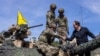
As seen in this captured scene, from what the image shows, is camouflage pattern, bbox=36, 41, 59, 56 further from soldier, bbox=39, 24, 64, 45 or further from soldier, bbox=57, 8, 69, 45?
soldier, bbox=57, 8, 69, 45

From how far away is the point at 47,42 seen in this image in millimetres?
12828

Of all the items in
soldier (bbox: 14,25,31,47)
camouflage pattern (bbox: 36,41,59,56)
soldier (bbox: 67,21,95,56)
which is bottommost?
camouflage pattern (bbox: 36,41,59,56)

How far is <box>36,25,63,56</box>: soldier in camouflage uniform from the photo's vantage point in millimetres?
12452

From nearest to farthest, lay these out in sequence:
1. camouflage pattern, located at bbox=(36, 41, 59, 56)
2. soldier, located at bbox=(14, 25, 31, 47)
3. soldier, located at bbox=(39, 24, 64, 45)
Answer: camouflage pattern, located at bbox=(36, 41, 59, 56) → soldier, located at bbox=(39, 24, 64, 45) → soldier, located at bbox=(14, 25, 31, 47)

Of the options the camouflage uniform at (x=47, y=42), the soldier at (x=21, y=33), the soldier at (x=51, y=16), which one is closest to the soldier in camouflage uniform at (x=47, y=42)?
the camouflage uniform at (x=47, y=42)

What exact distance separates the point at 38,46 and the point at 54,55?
0.60m

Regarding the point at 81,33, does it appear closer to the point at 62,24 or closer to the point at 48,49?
the point at 48,49

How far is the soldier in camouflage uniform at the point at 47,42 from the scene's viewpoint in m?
12.5

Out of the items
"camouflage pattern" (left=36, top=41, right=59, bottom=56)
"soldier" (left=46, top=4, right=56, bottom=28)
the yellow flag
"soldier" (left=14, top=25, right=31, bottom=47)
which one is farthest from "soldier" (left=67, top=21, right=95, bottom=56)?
the yellow flag

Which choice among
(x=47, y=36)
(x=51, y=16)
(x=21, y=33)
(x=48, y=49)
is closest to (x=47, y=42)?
(x=47, y=36)

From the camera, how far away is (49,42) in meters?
12.9

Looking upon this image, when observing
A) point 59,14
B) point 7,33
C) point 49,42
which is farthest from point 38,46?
point 59,14

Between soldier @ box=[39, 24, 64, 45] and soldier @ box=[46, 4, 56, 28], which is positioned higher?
soldier @ box=[46, 4, 56, 28]

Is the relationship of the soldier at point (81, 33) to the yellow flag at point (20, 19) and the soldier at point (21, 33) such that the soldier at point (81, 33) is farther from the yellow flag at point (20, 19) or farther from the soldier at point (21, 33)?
the yellow flag at point (20, 19)
